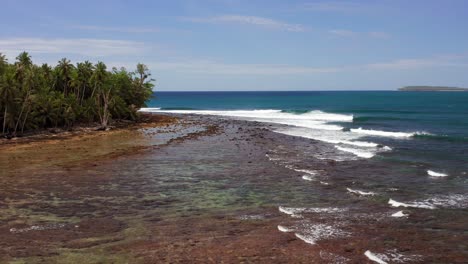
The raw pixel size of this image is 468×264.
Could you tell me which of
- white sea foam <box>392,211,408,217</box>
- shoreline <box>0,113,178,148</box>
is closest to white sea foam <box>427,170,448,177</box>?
white sea foam <box>392,211,408,217</box>

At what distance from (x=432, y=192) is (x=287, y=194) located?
25.6ft

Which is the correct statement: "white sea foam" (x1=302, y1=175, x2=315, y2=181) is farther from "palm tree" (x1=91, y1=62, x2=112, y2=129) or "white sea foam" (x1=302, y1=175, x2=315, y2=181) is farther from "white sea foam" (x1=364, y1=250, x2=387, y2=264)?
"palm tree" (x1=91, y1=62, x2=112, y2=129)

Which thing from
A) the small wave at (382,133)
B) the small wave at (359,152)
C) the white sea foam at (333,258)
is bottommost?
the white sea foam at (333,258)

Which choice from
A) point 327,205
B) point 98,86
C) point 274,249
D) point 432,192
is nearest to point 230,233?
point 274,249

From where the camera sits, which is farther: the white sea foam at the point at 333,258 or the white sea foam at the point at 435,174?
the white sea foam at the point at 435,174

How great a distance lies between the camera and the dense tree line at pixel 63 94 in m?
53.7

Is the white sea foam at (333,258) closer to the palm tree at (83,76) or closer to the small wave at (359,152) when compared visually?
the small wave at (359,152)

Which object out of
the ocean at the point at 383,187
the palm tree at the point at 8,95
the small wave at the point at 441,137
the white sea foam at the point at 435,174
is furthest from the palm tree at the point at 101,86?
the white sea foam at the point at 435,174

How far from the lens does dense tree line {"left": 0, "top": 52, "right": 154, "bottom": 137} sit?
176ft

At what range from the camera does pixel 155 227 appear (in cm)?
1744

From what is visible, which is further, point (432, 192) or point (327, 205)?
point (432, 192)

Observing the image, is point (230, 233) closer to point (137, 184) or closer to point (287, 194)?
point (287, 194)

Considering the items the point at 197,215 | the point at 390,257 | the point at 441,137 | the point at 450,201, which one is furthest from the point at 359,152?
the point at 390,257

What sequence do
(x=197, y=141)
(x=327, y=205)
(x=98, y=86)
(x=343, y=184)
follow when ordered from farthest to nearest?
(x=98, y=86), (x=197, y=141), (x=343, y=184), (x=327, y=205)
